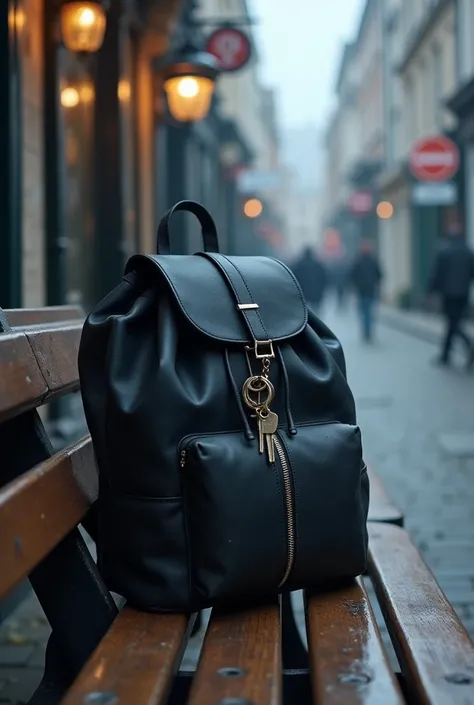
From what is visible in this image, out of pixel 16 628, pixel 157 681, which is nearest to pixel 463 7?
pixel 16 628

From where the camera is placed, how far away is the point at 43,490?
6.20 feet

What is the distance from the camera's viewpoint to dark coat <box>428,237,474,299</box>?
14148mm

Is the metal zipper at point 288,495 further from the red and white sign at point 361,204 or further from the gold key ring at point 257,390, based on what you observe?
the red and white sign at point 361,204

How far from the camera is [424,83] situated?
31188 mm

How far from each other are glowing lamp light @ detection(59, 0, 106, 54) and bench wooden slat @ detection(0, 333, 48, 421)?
514 cm

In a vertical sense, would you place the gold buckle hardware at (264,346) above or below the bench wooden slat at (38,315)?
below

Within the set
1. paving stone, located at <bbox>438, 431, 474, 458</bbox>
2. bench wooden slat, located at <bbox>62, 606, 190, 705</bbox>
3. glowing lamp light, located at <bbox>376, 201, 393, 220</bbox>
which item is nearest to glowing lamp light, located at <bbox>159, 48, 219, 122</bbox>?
paving stone, located at <bbox>438, 431, 474, 458</bbox>

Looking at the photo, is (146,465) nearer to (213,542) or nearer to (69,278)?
(213,542)

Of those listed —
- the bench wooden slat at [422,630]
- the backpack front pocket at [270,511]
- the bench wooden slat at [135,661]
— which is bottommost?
the bench wooden slat at [422,630]

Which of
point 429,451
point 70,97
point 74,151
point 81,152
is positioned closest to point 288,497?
point 429,451

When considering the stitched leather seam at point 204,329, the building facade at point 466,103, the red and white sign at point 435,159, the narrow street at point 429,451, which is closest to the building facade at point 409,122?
the building facade at point 466,103

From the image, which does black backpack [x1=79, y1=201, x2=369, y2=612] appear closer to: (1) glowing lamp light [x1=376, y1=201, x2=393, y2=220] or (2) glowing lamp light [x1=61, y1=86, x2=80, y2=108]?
(2) glowing lamp light [x1=61, y1=86, x2=80, y2=108]

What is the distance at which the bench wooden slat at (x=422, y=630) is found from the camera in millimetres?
1661

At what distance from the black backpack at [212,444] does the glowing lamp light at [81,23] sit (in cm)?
496
